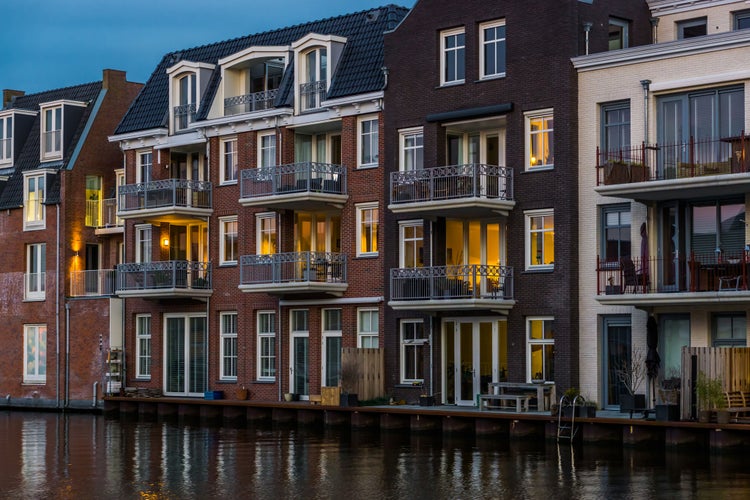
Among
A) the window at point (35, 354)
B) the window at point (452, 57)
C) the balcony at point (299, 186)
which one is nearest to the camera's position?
the window at point (452, 57)

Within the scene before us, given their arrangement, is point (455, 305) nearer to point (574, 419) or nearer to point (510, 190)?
point (510, 190)

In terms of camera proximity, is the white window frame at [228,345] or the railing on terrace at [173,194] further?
the railing on terrace at [173,194]

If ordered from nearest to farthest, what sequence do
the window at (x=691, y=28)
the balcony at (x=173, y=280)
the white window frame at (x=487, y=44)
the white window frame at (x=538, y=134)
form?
the white window frame at (x=538, y=134), the window at (x=691, y=28), the white window frame at (x=487, y=44), the balcony at (x=173, y=280)

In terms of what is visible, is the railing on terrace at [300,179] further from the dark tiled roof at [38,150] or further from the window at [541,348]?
the dark tiled roof at [38,150]

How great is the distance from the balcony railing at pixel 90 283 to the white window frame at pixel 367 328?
12.5m

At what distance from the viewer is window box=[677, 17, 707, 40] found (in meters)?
42.3

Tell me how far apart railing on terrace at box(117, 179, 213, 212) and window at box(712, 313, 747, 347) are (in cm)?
2019

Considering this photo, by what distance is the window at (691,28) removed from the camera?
139ft

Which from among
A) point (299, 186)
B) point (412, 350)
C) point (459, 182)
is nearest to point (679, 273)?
point (459, 182)

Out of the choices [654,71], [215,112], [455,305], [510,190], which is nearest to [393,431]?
[455,305]

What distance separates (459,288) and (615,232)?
4920mm

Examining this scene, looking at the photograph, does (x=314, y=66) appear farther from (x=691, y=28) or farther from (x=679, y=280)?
(x=679, y=280)

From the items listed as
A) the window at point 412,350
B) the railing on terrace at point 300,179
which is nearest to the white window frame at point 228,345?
the railing on terrace at point 300,179

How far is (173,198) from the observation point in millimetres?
50844
